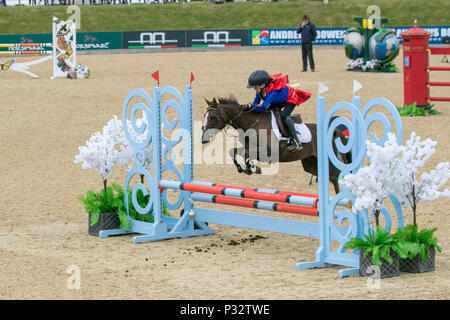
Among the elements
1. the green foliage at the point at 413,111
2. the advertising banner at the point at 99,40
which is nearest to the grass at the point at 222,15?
the advertising banner at the point at 99,40

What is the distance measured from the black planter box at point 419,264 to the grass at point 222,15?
127ft

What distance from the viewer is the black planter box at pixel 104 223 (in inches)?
350

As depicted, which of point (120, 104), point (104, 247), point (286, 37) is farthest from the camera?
point (286, 37)

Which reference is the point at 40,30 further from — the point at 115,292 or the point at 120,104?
the point at 115,292

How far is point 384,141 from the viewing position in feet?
22.3

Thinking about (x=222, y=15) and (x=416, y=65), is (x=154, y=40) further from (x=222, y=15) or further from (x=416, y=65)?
(x=416, y=65)

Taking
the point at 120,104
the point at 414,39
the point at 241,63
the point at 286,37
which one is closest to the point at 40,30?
the point at 286,37

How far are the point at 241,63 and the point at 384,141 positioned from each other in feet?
71.9

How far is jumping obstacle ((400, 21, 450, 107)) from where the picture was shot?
1656 cm

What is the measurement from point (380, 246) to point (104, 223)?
3455 millimetres

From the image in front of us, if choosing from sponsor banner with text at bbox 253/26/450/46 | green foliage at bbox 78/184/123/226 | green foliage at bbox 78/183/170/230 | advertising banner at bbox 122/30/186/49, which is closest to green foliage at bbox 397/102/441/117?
green foliage at bbox 78/183/170/230

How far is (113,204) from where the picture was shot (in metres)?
9.05

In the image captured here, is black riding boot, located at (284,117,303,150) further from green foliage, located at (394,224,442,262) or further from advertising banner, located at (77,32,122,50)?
advertising banner, located at (77,32,122,50)

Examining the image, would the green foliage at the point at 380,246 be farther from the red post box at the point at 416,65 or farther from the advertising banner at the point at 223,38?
the advertising banner at the point at 223,38
